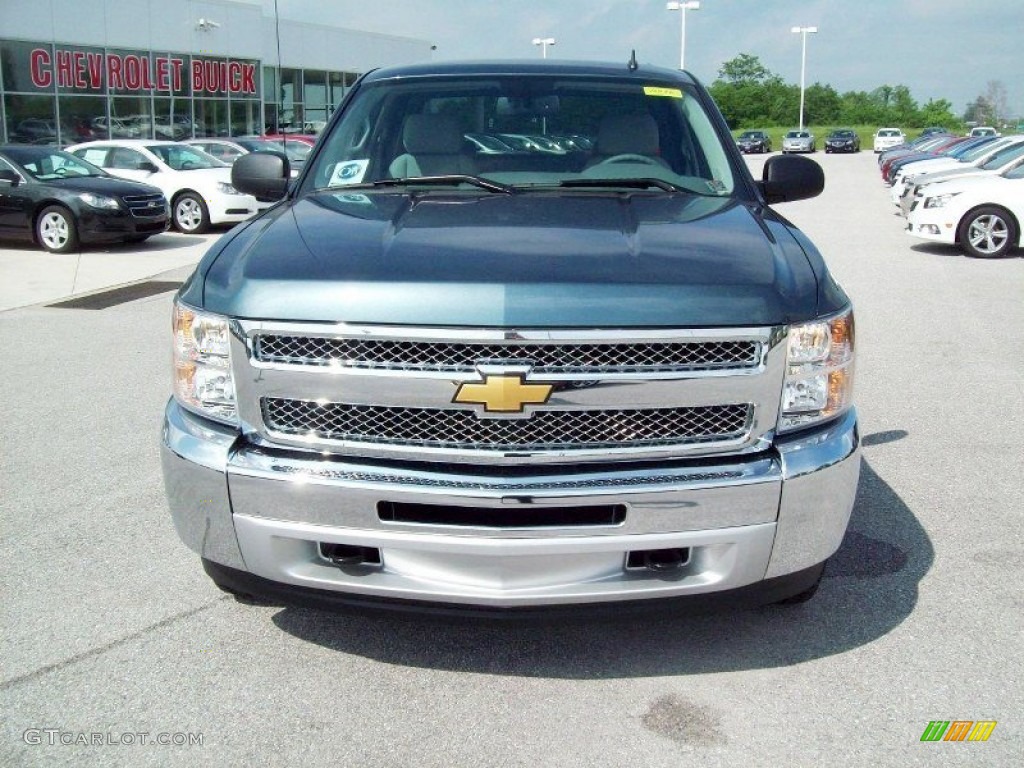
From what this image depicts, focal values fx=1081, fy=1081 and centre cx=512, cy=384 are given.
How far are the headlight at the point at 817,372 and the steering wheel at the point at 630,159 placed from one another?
4.57 ft

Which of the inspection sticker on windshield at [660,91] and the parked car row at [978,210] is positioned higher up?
the inspection sticker on windshield at [660,91]

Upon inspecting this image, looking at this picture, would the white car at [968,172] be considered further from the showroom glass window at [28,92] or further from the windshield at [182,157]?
the showroom glass window at [28,92]

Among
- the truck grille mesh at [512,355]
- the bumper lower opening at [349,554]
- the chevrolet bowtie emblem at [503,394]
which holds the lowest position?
the bumper lower opening at [349,554]

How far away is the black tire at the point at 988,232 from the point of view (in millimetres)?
14758

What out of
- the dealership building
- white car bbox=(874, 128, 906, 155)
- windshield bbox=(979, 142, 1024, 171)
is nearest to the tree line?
white car bbox=(874, 128, 906, 155)

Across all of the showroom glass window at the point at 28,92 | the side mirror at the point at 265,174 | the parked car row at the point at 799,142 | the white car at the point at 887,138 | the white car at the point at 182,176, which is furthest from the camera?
the white car at the point at 887,138

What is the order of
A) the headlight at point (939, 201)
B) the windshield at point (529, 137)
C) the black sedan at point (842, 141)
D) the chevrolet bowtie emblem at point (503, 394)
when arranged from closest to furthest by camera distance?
the chevrolet bowtie emblem at point (503, 394), the windshield at point (529, 137), the headlight at point (939, 201), the black sedan at point (842, 141)

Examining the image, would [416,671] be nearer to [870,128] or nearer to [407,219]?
[407,219]

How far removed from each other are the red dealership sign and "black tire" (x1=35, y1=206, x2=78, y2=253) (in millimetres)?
16755

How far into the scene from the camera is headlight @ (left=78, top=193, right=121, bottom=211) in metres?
15.0

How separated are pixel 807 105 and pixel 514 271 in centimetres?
10265

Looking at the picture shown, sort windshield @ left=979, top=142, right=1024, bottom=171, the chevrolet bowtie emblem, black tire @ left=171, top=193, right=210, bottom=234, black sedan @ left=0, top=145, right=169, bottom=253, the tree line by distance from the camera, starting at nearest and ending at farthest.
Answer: the chevrolet bowtie emblem → black sedan @ left=0, top=145, right=169, bottom=253 → windshield @ left=979, top=142, right=1024, bottom=171 → black tire @ left=171, top=193, right=210, bottom=234 → the tree line

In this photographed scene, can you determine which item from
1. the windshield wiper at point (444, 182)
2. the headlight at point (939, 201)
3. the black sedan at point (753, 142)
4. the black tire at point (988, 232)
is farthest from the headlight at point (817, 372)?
the black sedan at point (753, 142)

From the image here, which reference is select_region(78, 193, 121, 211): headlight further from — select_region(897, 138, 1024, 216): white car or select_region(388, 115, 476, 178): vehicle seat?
select_region(388, 115, 476, 178): vehicle seat
